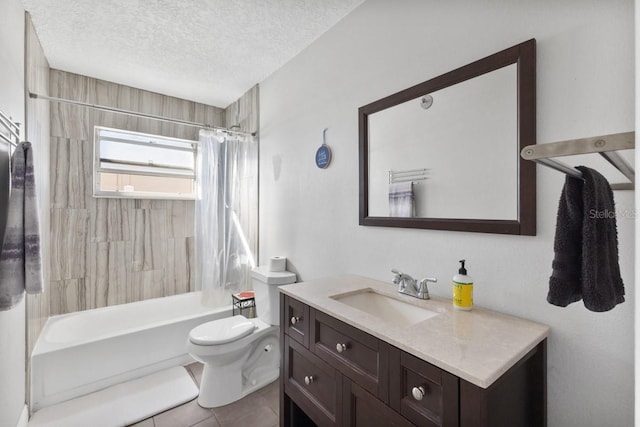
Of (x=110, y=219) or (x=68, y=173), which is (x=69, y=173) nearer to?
(x=68, y=173)

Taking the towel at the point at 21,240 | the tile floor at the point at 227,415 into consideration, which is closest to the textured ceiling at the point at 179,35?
the towel at the point at 21,240

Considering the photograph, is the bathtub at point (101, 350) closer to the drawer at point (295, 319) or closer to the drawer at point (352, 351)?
the drawer at point (295, 319)

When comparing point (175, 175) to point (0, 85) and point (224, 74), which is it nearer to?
point (224, 74)

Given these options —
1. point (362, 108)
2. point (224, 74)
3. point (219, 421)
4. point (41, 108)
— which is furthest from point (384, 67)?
point (41, 108)

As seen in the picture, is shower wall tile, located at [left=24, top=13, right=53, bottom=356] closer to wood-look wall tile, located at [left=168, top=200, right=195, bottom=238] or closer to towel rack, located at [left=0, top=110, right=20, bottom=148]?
towel rack, located at [left=0, top=110, right=20, bottom=148]

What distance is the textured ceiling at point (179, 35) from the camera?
1.73 meters

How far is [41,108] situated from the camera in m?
2.14

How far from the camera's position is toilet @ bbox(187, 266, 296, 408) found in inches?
72.8

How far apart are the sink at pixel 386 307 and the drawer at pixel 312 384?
31cm

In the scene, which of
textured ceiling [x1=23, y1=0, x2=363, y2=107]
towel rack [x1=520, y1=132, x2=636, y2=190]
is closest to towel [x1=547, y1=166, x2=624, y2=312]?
towel rack [x1=520, y1=132, x2=636, y2=190]

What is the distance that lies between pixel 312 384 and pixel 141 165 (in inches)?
107

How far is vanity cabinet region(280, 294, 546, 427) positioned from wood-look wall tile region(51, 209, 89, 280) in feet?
7.59

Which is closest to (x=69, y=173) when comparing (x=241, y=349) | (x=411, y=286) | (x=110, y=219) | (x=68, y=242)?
(x=110, y=219)

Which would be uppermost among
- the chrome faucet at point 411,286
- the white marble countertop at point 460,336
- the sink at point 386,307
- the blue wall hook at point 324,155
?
the blue wall hook at point 324,155
